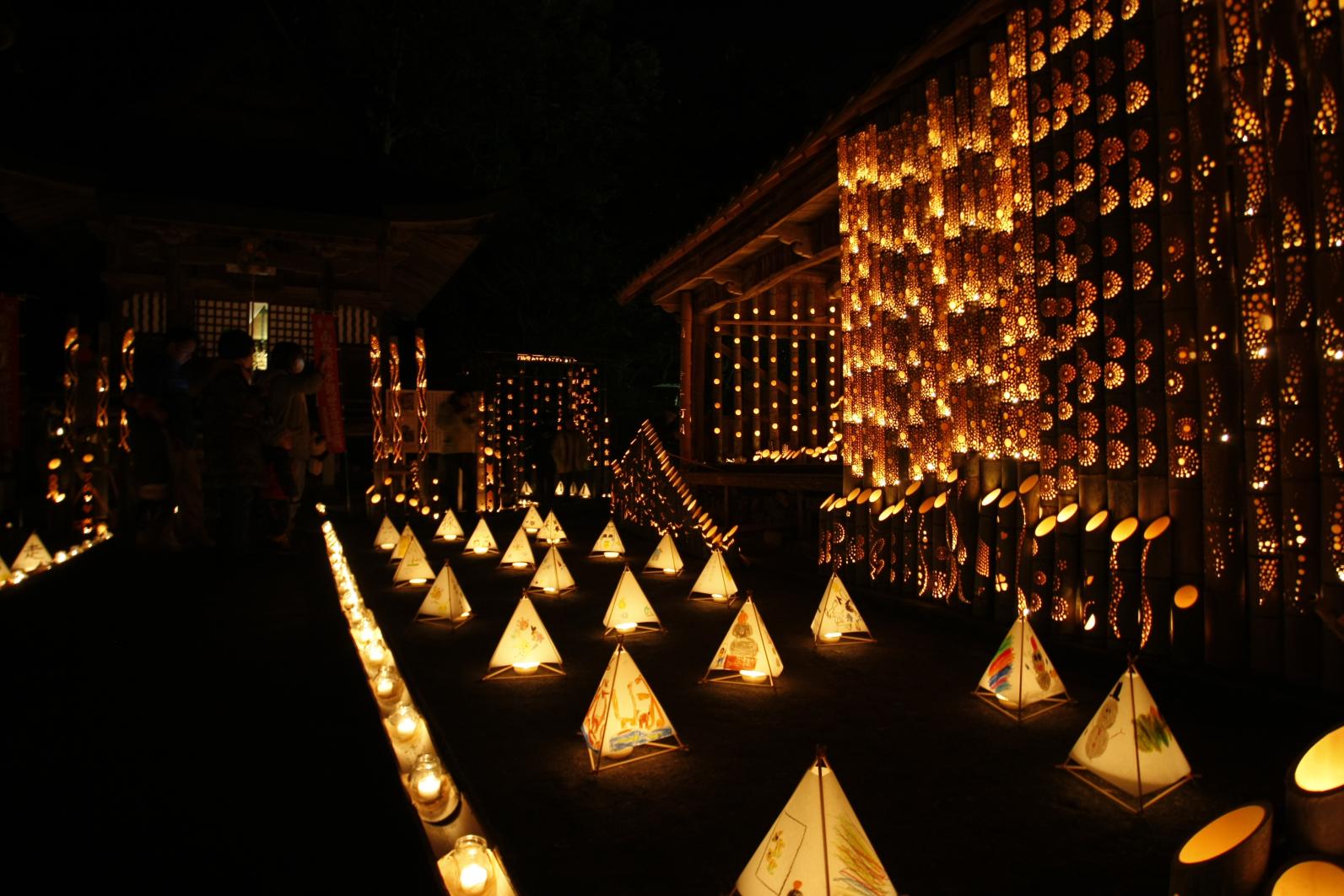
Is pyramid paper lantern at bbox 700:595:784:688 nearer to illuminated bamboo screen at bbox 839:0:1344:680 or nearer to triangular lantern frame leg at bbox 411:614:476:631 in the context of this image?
illuminated bamboo screen at bbox 839:0:1344:680

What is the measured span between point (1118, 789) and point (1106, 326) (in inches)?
112

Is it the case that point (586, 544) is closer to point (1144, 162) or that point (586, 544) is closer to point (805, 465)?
point (805, 465)

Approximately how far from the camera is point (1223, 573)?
14.3 feet

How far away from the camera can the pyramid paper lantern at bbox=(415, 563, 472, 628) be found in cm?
634

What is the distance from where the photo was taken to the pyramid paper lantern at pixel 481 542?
1002 centimetres

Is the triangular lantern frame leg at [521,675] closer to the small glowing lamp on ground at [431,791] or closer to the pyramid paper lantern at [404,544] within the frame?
the small glowing lamp on ground at [431,791]

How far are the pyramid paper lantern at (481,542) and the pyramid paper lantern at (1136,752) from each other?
7.85 m

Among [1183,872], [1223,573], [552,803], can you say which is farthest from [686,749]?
[1223,573]

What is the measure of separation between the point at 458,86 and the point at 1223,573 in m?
19.6

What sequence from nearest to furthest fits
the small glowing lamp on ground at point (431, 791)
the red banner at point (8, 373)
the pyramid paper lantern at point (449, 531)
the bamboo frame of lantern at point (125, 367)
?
the small glowing lamp on ground at point (431, 791)
the red banner at point (8, 373)
the bamboo frame of lantern at point (125, 367)
the pyramid paper lantern at point (449, 531)

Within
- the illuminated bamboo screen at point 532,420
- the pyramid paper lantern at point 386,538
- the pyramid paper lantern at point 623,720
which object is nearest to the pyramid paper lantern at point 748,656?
the pyramid paper lantern at point 623,720

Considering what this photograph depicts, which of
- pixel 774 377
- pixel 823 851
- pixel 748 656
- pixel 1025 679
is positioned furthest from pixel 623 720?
pixel 774 377

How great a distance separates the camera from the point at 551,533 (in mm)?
10852

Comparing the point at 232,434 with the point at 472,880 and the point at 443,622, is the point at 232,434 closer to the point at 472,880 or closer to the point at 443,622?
the point at 443,622
